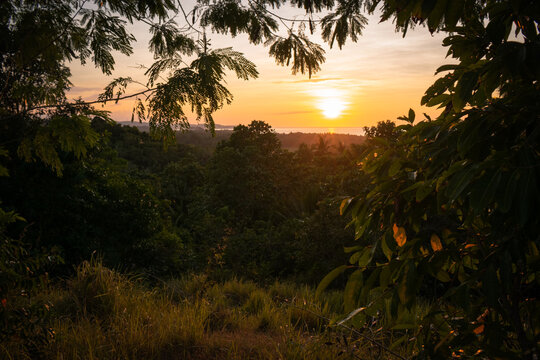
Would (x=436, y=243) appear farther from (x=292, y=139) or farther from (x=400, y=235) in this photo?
(x=292, y=139)

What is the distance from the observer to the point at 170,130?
11.3 ft

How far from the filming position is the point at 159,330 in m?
3.49

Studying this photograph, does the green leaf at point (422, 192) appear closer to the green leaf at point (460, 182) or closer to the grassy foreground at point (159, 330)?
the green leaf at point (460, 182)

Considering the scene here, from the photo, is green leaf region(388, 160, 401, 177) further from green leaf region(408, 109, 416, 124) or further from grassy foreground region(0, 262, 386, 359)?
grassy foreground region(0, 262, 386, 359)

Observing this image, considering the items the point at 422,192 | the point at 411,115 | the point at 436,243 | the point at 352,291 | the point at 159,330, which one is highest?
the point at 411,115

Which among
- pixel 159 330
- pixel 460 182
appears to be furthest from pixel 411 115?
pixel 159 330

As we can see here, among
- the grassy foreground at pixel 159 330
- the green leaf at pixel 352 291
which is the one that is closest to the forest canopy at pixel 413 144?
the green leaf at pixel 352 291

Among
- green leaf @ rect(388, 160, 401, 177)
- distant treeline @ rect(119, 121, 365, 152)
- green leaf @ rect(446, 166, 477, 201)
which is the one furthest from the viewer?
distant treeline @ rect(119, 121, 365, 152)

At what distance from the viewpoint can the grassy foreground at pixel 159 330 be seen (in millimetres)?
3135

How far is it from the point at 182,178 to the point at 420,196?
69.4 ft

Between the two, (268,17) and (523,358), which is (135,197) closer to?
(268,17)

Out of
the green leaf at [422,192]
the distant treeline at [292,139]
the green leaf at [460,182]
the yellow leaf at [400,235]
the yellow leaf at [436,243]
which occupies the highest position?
the distant treeline at [292,139]

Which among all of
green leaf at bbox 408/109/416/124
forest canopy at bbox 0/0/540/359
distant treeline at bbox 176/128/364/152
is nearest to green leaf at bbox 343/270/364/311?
forest canopy at bbox 0/0/540/359

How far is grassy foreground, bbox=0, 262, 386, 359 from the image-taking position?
10.3ft
